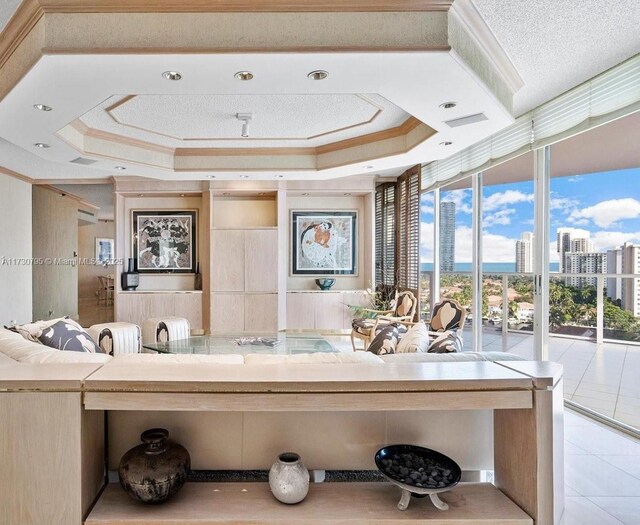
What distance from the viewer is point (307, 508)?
145cm

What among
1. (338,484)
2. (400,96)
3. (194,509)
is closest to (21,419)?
(194,509)

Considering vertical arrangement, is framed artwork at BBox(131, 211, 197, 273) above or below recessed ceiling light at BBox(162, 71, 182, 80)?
below

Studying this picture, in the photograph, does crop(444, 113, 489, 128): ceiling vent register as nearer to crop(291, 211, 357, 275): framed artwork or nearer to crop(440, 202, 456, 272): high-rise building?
crop(440, 202, 456, 272): high-rise building

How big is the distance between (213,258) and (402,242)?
3055 mm

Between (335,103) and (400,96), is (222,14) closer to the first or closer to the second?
(400,96)

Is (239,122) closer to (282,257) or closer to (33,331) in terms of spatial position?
(33,331)

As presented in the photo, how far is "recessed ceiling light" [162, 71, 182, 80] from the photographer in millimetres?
2281

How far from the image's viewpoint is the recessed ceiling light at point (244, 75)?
7.52ft

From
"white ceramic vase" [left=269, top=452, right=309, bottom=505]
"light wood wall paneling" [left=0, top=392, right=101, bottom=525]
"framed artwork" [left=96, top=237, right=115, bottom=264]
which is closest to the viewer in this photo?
"light wood wall paneling" [left=0, top=392, right=101, bottom=525]

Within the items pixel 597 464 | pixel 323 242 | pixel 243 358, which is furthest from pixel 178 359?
pixel 323 242

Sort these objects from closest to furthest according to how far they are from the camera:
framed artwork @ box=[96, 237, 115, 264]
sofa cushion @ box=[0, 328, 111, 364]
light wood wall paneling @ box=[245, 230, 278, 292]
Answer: sofa cushion @ box=[0, 328, 111, 364] < light wood wall paneling @ box=[245, 230, 278, 292] < framed artwork @ box=[96, 237, 115, 264]

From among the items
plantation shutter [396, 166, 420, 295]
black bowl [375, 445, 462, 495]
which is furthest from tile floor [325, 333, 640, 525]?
plantation shutter [396, 166, 420, 295]

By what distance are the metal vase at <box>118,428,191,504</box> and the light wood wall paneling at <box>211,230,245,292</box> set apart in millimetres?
4866

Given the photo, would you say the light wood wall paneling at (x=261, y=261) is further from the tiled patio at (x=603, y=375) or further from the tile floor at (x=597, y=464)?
the tile floor at (x=597, y=464)
